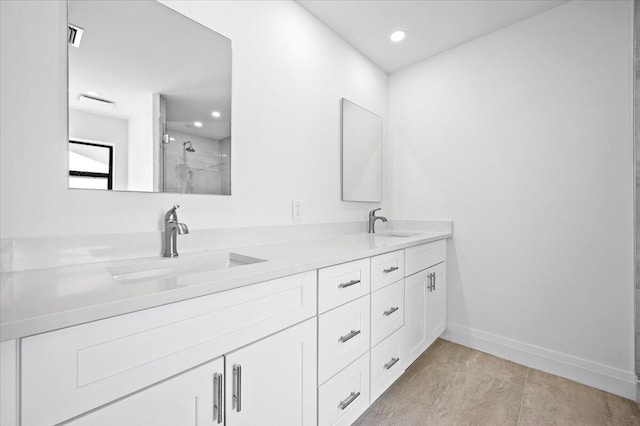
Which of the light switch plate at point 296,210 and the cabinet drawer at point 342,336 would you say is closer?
the cabinet drawer at point 342,336

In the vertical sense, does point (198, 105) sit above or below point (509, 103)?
below

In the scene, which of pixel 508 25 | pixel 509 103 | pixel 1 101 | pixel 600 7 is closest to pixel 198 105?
pixel 1 101

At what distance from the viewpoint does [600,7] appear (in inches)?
70.3

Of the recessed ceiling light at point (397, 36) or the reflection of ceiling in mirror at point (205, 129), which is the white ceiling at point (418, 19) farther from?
the reflection of ceiling in mirror at point (205, 129)

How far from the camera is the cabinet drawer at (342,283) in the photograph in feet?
3.88

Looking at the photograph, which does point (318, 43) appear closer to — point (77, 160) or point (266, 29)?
point (266, 29)

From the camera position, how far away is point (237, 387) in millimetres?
876

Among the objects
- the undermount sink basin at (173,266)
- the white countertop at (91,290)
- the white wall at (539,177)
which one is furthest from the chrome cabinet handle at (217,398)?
the white wall at (539,177)

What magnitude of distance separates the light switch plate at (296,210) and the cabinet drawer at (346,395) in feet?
2.91

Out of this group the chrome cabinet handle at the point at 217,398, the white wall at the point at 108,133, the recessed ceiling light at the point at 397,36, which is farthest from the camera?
the recessed ceiling light at the point at 397,36

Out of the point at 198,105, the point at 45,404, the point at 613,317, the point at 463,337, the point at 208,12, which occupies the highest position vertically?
the point at 208,12

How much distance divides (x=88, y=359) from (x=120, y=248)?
0.60 metres

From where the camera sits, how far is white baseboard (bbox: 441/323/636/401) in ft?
5.57

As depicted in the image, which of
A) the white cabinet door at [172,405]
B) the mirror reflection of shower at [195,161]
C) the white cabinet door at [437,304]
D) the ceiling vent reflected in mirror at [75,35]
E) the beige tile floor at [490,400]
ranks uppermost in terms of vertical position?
the ceiling vent reflected in mirror at [75,35]
